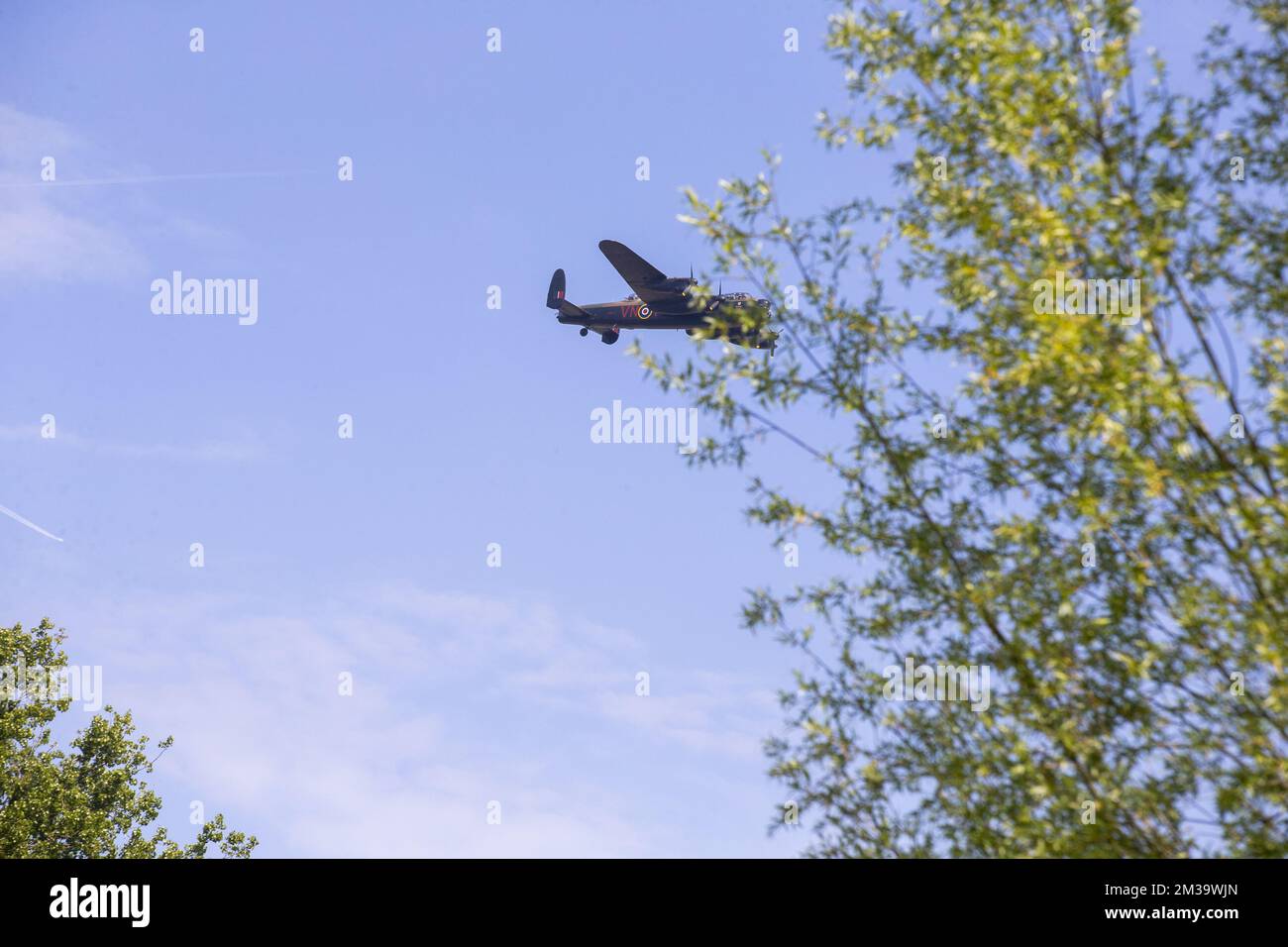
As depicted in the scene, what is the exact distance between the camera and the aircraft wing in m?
48.8

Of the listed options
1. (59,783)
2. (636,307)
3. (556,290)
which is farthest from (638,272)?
(59,783)

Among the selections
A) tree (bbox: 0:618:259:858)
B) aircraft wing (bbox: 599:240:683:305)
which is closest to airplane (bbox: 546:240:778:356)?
aircraft wing (bbox: 599:240:683:305)

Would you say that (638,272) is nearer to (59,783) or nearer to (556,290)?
(556,290)

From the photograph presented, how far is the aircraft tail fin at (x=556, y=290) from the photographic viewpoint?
57.7m

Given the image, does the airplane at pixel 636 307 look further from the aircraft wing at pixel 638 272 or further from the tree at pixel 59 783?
the tree at pixel 59 783

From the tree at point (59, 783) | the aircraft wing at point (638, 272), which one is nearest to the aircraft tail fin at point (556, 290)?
the aircraft wing at point (638, 272)

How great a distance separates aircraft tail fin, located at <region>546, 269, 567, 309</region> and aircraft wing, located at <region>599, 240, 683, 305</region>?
28.3ft

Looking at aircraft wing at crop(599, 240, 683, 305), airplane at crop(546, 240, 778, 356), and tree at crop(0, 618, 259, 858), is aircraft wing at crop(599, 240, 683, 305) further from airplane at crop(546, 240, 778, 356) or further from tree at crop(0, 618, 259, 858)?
tree at crop(0, 618, 259, 858)

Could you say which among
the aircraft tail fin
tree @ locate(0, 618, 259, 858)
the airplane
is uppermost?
the aircraft tail fin

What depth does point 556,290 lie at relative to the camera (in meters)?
58.0

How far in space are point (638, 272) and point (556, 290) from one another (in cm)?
970

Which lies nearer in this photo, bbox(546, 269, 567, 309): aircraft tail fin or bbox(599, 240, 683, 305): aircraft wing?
bbox(599, 240, 683, 305): aircraft wing

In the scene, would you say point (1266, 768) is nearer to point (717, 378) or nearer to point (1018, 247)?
point (1018, 247)
